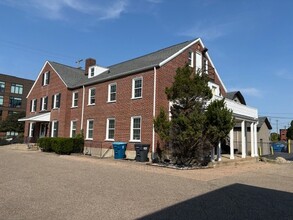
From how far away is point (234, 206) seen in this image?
736cm

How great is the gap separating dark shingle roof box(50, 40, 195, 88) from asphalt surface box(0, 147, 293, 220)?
10.9 metres

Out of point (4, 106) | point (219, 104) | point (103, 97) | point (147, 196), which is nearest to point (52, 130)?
point (103, 97)

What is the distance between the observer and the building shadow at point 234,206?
253 inches

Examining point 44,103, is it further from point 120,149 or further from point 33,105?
point 120,149

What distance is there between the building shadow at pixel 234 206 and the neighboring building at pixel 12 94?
68.5 meters

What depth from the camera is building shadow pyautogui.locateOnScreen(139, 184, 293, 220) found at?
6426mm

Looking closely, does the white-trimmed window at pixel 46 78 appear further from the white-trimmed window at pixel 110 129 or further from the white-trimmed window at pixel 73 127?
the white-trimmed window at pixel 110 129

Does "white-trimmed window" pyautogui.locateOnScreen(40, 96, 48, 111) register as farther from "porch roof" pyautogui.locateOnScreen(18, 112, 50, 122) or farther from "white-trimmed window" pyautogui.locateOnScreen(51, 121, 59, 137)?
"white-trimmed window" pyautogui.locateOnScreen(51, 121, 59, 137)

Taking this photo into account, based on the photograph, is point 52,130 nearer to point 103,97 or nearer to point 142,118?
point 103,97

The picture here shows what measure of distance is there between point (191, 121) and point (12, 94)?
6518cm

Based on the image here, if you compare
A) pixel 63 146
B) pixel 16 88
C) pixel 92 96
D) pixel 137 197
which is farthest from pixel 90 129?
pixel 16 88

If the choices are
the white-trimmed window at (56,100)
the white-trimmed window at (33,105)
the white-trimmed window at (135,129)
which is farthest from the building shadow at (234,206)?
the white-trimmed window at (33,105)

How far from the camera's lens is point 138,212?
6.50m

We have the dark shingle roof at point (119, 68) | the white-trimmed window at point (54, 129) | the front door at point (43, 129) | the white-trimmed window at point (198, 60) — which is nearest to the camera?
the dark shingle roof at point (119, 68)
